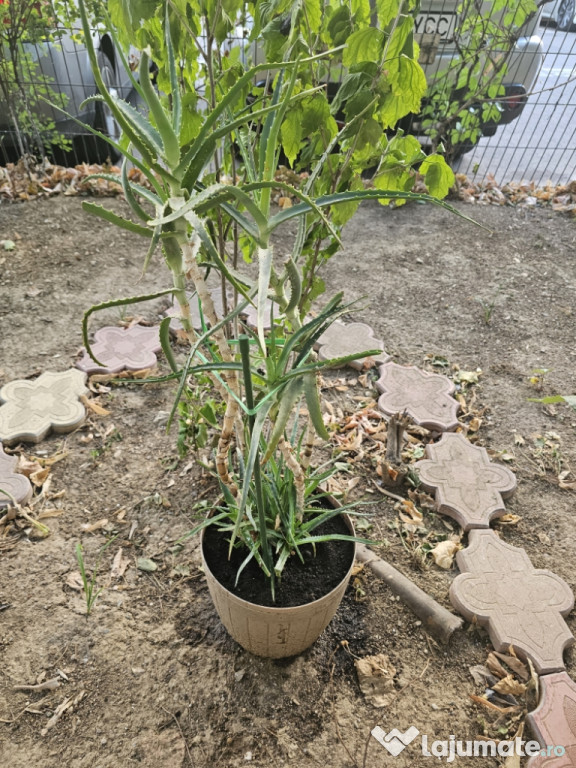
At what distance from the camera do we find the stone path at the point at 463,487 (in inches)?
56.2

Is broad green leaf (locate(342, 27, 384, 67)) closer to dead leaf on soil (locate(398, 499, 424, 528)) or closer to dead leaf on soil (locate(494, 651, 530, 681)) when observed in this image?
dead leaf on soil (locate(398, 499, 424, 528))

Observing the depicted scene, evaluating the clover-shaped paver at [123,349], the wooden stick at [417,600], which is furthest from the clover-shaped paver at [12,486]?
the wooden stick at [417,600]

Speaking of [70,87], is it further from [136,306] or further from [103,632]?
[103,632]

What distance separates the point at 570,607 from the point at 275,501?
3.33ft

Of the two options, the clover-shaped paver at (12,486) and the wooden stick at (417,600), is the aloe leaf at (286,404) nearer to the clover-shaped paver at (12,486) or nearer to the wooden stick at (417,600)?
the wooden stick at (417,600)

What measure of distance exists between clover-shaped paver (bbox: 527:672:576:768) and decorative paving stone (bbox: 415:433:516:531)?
53cm

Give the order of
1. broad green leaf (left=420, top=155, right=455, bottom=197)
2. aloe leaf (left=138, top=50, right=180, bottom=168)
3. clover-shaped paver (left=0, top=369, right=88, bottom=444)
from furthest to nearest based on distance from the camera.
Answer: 1. clover-shaped paver (left=0, top=369, right=88, bottom=444)
2. broad green leaf (left=420, top=155, right=455, bottom=197)
3. aloe leaf (left=138, top=50, right=180, bottom=168)

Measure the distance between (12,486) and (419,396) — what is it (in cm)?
172

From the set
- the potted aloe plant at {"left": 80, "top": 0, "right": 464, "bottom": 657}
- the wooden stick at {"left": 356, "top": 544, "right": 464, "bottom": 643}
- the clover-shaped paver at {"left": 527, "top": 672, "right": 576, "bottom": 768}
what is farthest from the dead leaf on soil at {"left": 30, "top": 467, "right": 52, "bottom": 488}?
the clover-shaped paver at {"left": 527, "top": 672, "right": 576, "bottom": 768}

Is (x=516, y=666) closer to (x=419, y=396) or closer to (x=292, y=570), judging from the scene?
(x=292, y=570)

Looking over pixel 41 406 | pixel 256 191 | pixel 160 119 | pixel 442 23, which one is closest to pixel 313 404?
pixel 256 191

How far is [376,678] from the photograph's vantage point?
1422mm
